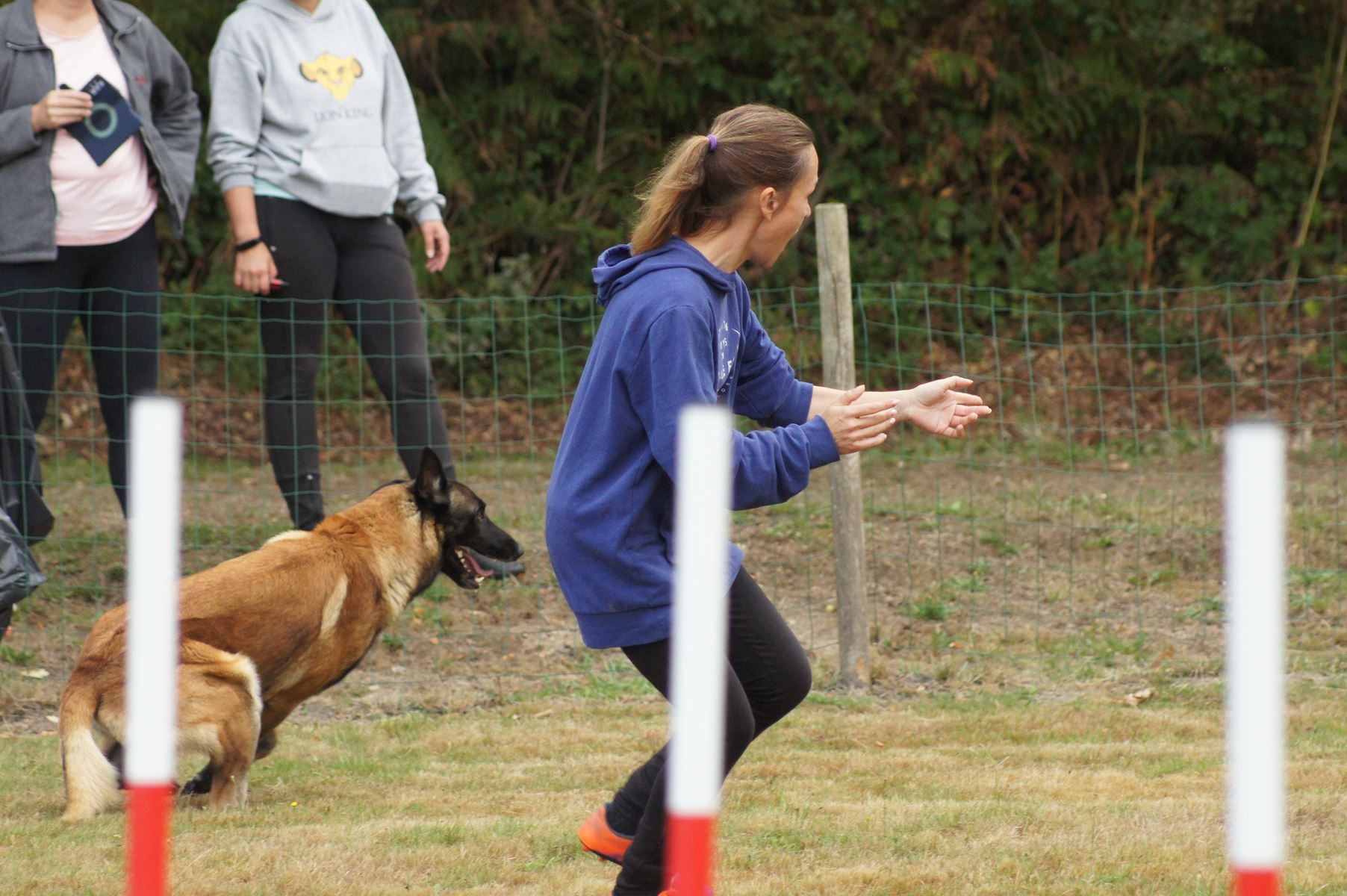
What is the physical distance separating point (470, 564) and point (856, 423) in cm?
216

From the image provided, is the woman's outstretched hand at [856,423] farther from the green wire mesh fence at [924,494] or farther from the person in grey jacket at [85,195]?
the person in grey jacket at [85,195]

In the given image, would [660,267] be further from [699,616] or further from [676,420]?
[699,616]

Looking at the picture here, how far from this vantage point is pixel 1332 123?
10.7 m

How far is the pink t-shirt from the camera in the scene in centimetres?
525

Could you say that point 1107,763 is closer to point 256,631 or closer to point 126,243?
point 256,631

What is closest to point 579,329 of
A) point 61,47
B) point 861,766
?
point 61,47

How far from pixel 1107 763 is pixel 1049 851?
91 centimetres

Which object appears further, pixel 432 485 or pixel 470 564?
pixel 470 564

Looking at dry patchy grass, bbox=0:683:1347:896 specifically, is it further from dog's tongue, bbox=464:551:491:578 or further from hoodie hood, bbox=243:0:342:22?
hoodie hood, bbox=243:0:342:22

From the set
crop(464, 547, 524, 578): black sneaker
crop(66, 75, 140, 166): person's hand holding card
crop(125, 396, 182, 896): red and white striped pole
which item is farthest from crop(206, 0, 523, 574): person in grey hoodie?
crop(125, 396, 182, 896): red and white striped pole

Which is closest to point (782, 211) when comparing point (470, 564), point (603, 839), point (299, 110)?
point (603, 839)

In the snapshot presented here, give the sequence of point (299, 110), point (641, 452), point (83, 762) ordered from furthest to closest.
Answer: point (299, 110), point (83, 762), point (641, 452)

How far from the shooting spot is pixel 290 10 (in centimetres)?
565

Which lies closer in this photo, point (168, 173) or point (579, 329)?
point (168, 173)
